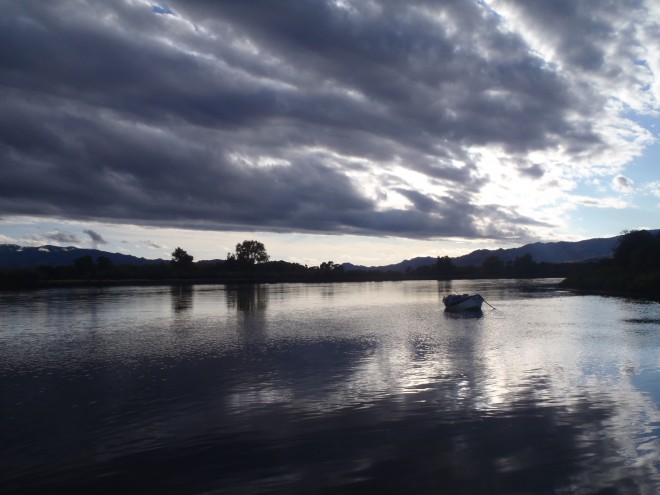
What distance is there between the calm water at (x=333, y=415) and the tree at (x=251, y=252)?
502ft

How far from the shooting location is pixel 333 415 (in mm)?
14281

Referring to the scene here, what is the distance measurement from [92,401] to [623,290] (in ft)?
259

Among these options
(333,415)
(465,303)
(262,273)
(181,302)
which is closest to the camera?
(333,415)

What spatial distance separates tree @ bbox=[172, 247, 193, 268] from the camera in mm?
168650

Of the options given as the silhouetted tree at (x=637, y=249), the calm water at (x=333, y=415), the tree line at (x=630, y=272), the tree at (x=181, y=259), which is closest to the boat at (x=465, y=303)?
the calm water at (x=333, y=415)

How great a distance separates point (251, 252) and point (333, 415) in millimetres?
173191

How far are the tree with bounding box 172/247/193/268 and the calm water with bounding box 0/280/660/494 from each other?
465 feet

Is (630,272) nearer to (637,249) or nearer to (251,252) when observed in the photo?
(637,249)

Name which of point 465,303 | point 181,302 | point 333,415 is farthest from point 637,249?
point 333,415

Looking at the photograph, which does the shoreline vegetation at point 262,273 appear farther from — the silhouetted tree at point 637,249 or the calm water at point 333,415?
the calm water at point 333,415

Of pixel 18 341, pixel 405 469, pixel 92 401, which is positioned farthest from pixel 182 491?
pixel 18 341

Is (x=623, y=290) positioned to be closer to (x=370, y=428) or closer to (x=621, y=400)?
(x=621, y=400)

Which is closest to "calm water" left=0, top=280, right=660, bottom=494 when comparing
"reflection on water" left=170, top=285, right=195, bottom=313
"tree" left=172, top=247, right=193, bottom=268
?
"reflection on water" left=170, top=285, right=195, bottom=313

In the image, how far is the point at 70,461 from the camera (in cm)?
1139
